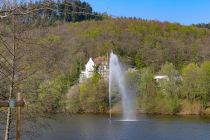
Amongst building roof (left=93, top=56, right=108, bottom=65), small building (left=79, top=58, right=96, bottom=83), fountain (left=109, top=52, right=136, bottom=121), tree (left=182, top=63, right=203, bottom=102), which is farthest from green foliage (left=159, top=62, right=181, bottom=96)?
building roof (left=93, top=56, right=108, bottom=65)

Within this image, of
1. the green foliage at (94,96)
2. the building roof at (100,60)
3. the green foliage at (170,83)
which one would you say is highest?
the building roof at (100,60)

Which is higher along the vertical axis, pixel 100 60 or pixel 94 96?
pixel 100 60

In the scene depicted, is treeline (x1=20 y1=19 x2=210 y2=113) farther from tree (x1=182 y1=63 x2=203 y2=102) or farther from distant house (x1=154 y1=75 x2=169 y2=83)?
distant house (x1=154 y1=75 x2=169 y2=83)

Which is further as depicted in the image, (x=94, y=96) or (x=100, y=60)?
(x=100, y=60)

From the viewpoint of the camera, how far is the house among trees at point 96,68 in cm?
7131

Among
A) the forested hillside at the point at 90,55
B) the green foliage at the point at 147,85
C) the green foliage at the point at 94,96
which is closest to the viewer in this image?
the forested hillside at the point at 90,55

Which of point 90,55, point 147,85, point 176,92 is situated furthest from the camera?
point 90,55

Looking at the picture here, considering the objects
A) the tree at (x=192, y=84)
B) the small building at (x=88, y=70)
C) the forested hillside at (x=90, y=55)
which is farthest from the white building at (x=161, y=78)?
the small building at (x=88, y=70)

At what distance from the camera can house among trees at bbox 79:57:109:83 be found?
234 ft

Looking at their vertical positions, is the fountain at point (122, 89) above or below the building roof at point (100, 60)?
below

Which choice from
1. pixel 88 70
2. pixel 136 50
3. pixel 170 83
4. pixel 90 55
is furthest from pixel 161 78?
pixel 90 55

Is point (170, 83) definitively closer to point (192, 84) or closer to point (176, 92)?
point (176, 92)

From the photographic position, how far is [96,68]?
7694cm

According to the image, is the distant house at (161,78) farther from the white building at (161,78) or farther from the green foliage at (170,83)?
the green foliage at (170,83)
